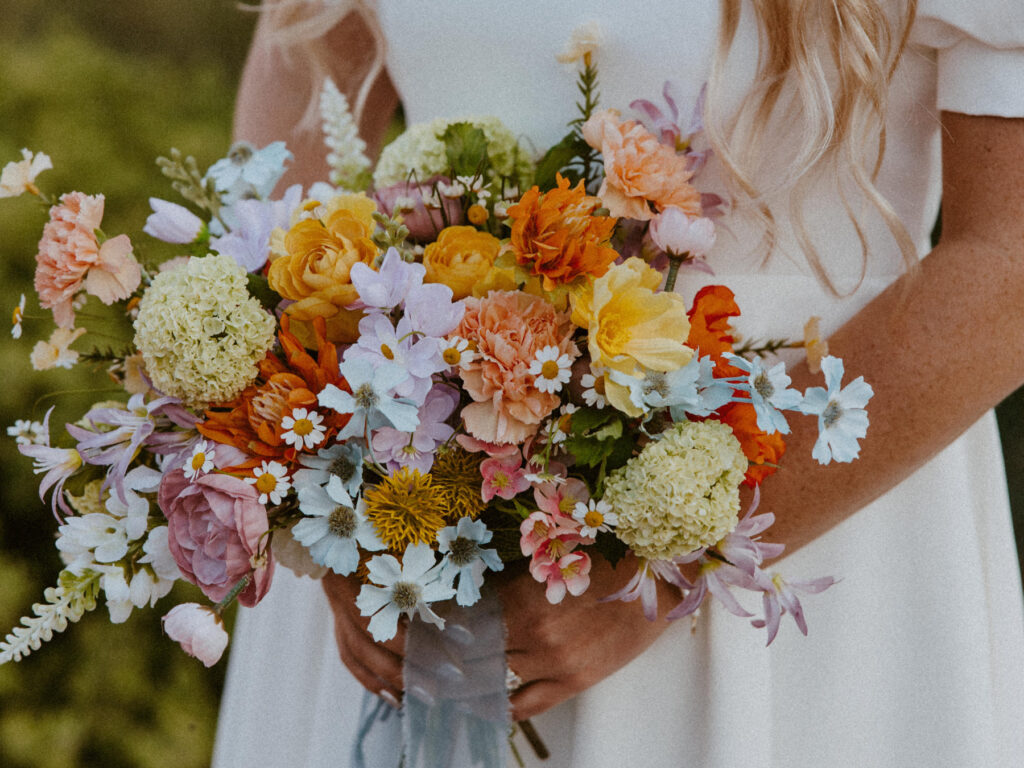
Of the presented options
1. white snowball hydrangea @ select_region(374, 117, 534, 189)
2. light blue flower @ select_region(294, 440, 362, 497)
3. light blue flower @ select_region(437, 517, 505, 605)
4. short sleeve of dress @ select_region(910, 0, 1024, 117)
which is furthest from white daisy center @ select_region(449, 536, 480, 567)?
short sleeve of dress @ select_region(910, 0, 1024, 117)

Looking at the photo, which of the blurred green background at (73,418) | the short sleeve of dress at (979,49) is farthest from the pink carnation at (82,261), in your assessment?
the blurred green background at (73,418)

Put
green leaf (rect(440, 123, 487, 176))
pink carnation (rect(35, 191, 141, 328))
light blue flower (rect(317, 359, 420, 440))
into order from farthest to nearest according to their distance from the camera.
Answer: green leaf (rect(440, 123, 487, 176))
pink carnation (rect(35, 191, 141, 328))
light blue flower (rect(317, 359, 420, 440))

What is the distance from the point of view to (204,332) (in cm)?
84

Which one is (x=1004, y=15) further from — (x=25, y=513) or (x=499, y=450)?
(x=25, y=513)

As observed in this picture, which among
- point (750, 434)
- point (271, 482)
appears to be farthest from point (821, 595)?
→ point (271, 482)

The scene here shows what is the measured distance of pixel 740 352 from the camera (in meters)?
1.01

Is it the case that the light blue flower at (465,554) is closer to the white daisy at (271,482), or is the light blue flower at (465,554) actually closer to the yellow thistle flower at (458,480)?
the yellow thistle flower at (458,480)

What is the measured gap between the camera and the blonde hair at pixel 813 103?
1001 millimetres

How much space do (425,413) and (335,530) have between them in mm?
130

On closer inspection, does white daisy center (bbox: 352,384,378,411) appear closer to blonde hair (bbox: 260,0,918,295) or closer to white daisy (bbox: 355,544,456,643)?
white daisy (bbox: 355,544,456,643)

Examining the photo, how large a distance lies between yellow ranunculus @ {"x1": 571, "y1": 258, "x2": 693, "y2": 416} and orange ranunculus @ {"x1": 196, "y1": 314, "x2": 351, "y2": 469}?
0.75ft

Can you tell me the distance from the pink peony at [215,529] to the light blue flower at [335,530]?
41mm

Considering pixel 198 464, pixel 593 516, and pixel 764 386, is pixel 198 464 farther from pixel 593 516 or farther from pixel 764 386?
pixel 764 386

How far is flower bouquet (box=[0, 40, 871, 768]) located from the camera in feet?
2.65
